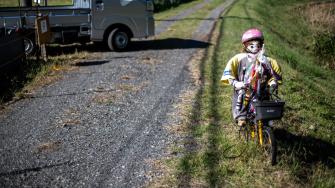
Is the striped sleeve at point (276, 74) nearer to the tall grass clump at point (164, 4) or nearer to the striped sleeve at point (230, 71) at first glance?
the striped sleeve at point (230, 71)

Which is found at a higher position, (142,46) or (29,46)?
(29,46)

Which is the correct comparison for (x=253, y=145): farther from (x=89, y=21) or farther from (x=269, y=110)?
(x=89, y=21)

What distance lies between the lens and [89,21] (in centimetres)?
1303

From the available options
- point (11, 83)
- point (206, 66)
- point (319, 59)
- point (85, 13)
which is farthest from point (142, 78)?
point (319, 59)

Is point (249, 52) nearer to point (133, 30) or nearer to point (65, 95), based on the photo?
point (65, 95)

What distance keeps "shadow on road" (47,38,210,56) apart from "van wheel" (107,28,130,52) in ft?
0.94

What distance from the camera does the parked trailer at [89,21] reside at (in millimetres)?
12016

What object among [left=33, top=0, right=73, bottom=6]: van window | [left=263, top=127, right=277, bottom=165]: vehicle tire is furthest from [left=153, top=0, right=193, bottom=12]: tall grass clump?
[left=263, top=127, right=277, bottom=165]: vehicle tire

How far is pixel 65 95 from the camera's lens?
8.99 meters

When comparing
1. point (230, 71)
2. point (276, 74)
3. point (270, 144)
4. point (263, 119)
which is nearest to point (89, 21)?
point (230, 71)

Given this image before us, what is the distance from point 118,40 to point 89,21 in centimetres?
109

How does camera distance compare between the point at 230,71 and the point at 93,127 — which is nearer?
the point at 230,71

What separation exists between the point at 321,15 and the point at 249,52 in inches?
957

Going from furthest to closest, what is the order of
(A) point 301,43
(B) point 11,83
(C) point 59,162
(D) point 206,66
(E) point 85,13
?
(A) point 301,43 < (E) point 85,13 < (D) point 206,66 < (B) point 11,83 < (C) point 59,162
